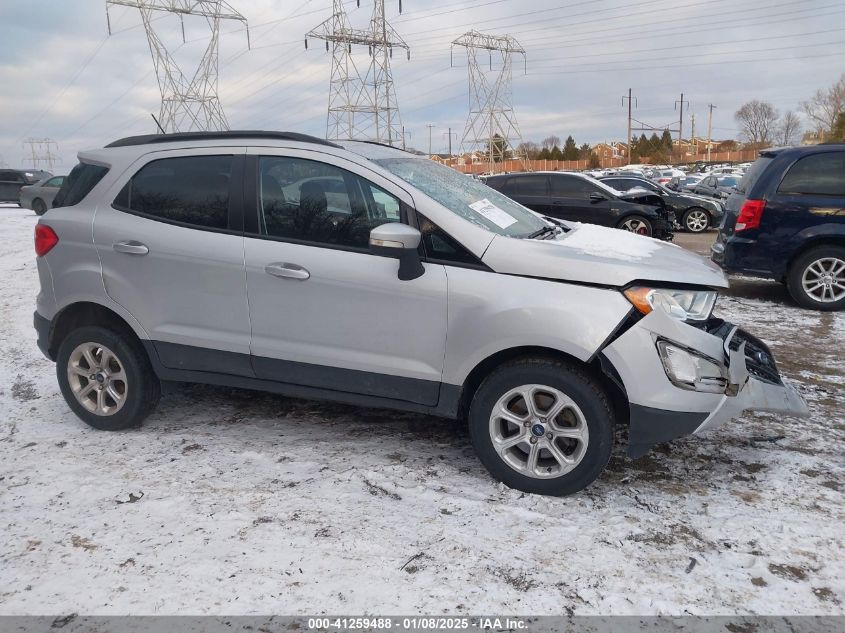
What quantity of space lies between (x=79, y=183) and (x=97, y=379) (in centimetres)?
126

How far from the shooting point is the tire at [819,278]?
7367 mm

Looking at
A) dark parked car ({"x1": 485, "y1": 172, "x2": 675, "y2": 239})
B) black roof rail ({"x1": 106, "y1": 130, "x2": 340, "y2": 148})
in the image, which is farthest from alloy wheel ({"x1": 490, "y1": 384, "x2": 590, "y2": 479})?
dark parked car ({"x1": 485, "y1": 172, "x2": 675, "y2": 239})

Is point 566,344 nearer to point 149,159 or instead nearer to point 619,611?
point 619,611

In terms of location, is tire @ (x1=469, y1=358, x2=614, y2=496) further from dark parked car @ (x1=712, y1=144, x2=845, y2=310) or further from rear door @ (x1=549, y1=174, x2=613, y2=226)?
rear door @ (x1=549, y1=174, x2=613, y2=226)

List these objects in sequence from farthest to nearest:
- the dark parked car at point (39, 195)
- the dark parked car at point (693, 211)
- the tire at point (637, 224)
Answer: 1. the dark parked car at point (39, 195)
2. the dark parked car at point (693, 211)
3. the tire at point (637, 224)

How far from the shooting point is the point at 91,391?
13.9 feet

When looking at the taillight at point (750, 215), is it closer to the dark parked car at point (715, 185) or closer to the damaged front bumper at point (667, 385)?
the damaged front bumper at point (667, 385)

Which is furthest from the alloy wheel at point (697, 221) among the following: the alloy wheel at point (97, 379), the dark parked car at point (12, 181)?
the dark parked car at point (12, 181)

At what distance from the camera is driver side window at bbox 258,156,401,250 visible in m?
3.63

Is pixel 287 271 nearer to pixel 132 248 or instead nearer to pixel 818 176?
pixel 132 248

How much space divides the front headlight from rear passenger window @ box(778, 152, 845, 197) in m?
4.87

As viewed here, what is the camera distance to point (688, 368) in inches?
125

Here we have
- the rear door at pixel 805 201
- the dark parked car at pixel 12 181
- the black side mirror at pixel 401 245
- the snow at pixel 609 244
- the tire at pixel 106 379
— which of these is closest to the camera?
the black side mirror at pixel 401 245

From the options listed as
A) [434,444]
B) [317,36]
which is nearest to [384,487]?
[434,444]
